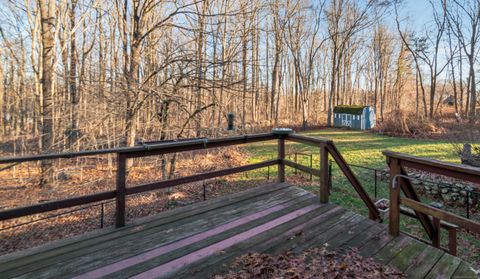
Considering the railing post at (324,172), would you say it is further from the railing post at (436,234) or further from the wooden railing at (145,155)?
the railing post at (436,234)

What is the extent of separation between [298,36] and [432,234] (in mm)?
20285

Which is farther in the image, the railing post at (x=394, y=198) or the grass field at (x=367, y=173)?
the grass field at (x=367, y=173)

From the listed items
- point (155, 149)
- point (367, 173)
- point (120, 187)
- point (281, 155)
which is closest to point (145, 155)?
point (155, 149)

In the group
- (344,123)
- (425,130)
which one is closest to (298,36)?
(344,123)

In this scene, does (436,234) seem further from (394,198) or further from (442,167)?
(442,167)

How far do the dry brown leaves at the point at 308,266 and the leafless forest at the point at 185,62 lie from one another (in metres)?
3.77

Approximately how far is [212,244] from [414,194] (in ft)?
7.48

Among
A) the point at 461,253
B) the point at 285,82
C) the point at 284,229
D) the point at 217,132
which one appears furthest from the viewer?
the point at 285,82

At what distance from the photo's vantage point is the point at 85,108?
5137 millimetres

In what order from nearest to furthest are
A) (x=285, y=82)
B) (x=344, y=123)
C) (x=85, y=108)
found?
(x=85, y=108), (x=344, y=123), (x=285, y=82)

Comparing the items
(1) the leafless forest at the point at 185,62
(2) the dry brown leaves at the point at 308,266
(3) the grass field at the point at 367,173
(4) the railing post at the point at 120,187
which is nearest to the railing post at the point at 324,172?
(2) the dry brown leaves at the point at 308,266

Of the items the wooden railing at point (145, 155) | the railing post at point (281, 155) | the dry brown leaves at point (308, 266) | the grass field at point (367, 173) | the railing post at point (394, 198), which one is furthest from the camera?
the grass field at point (367, 173)

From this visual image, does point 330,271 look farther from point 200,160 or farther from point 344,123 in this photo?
point 344,123

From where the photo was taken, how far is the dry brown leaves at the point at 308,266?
2.01 metres
